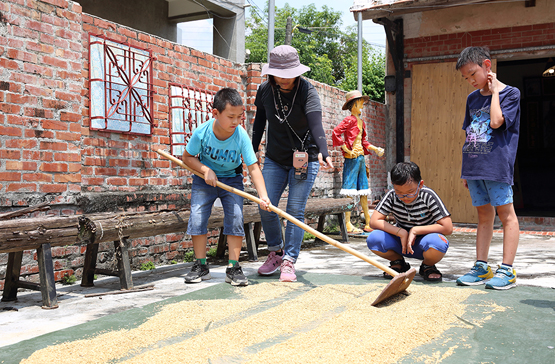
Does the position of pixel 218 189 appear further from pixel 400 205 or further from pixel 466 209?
pixel 466 209

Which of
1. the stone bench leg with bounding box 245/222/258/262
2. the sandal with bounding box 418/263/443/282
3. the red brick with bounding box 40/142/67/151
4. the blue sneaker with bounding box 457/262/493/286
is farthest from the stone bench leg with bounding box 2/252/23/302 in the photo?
the blue sneaker with bounding box 457/262/493/286

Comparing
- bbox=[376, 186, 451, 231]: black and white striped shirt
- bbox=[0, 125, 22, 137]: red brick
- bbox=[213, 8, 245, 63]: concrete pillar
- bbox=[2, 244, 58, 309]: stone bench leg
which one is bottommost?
bbox=[2, 244, 58, 309]: stone bench leg

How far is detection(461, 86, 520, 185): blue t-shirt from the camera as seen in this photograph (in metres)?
3.67

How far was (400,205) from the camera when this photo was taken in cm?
412

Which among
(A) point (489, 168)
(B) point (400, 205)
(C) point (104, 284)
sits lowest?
(C) point (104, 284)

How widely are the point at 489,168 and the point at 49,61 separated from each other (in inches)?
137

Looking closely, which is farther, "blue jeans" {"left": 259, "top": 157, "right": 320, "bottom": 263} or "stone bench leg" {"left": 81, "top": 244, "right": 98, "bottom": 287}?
"blue jeans" {"left": 259, "top": 157, "right": 320, "bottom": 263}

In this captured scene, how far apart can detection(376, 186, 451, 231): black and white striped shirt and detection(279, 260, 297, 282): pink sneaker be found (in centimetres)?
86

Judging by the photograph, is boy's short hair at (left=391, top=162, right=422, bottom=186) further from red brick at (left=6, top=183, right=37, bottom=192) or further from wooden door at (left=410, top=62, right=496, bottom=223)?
wooden door at (left=410, top=62, right=496, bottom=223)

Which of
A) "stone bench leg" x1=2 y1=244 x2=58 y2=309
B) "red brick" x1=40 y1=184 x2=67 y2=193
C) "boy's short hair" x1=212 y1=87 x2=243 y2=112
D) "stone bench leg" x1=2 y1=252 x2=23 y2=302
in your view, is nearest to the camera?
"stone bench leg" x1=2 y1=244 x2=58 y2=309

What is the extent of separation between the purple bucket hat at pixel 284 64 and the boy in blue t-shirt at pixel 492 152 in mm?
1245

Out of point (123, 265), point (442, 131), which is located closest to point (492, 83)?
point (123, 265)

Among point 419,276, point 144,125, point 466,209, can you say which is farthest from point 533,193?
point 144,125

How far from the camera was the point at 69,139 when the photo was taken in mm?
4133
